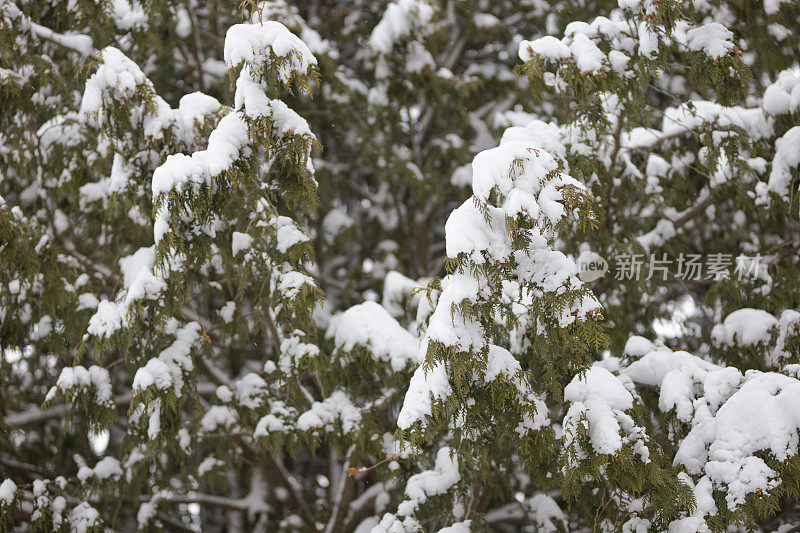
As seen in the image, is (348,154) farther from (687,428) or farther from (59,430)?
(687,428)

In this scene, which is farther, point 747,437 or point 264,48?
point 264,48

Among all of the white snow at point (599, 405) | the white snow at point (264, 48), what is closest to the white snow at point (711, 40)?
the white snow at point (599, 405)

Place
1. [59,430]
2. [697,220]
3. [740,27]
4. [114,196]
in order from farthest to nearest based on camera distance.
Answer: [59,430], [697,220], [740,27], [114,196]

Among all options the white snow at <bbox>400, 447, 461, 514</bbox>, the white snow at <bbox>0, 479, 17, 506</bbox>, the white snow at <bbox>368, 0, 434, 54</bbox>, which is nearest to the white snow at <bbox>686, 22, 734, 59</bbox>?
the white snow at <bbox>400, 447, 461, 514</bbox>

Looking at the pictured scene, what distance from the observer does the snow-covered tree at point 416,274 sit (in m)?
2.64

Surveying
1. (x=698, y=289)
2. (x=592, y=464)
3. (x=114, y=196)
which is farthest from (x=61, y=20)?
(x=698, y=289)

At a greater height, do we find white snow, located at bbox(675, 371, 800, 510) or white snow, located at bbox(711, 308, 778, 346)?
white snow, located at bbox(711, 308, 778, 346)

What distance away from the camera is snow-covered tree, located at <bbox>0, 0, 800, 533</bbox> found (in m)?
2.64

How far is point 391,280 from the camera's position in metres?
4.82

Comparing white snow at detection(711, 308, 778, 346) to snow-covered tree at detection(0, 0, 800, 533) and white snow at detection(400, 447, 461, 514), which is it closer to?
snow-covered tree at detection(0, 0, 800, 533)

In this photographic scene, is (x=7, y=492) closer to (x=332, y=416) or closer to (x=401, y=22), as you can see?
(x=332, y=416)

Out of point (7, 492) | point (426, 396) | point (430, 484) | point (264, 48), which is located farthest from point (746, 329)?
point (7, 492)

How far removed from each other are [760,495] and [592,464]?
670 mm

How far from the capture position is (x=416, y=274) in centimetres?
636
